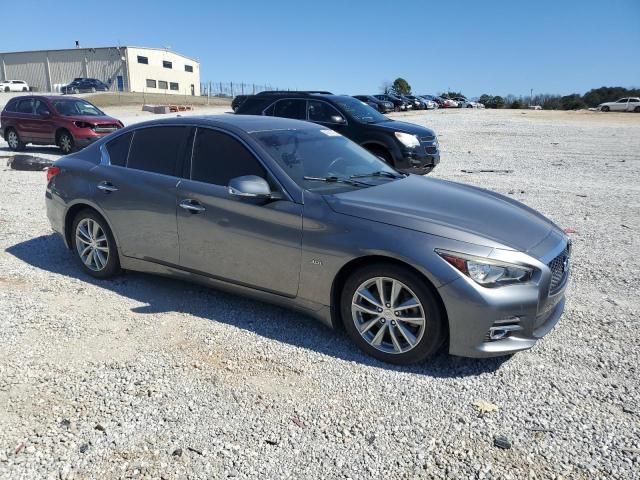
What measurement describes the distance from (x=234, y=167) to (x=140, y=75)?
8282 cm

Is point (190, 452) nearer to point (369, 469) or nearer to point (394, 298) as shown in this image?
point (369, 469)

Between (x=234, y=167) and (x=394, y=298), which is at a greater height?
(x=234, y=167)

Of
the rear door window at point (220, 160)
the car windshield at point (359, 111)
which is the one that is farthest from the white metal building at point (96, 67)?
the rear door window at point (220, 160)

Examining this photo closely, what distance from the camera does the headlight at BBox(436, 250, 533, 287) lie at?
11.0ft

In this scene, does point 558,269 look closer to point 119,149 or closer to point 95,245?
point 119,149

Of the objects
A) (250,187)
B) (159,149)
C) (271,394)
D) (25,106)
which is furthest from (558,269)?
(25,106)

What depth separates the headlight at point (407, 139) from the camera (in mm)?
10453

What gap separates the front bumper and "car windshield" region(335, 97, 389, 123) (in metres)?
7.88

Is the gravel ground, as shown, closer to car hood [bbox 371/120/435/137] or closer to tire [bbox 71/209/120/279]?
tire [bbox 71/209/120/279]

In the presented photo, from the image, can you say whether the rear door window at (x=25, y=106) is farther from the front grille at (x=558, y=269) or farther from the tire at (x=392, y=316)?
the front grille at (x=558, y=269)

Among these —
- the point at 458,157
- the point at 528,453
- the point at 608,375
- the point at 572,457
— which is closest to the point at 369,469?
the point at 528,453

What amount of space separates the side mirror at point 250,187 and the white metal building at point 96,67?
8085cm

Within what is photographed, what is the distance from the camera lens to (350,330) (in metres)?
3.85

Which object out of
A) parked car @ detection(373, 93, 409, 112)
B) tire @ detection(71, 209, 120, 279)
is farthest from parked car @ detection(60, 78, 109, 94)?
tire @ detection(71, 209, 120, 279)
